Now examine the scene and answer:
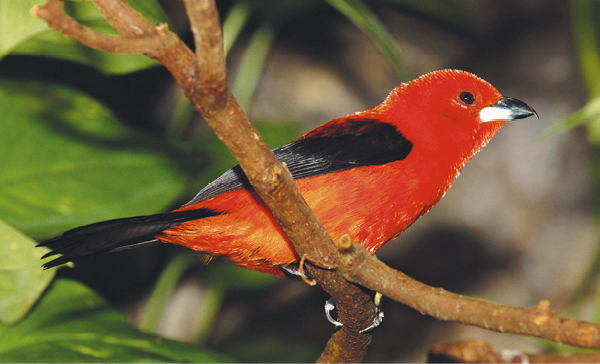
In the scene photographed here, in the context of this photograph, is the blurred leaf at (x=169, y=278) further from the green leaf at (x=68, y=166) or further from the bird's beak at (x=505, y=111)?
the bird's beak at (x=505, y=111)

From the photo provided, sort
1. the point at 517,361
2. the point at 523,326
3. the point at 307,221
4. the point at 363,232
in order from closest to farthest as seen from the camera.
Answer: the point at 523,326 → the point at 307,221 → the point at 363,232 → the point at 517,361

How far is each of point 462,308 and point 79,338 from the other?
1.60 metres

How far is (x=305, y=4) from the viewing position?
3.84m

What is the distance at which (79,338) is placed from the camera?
6.95 ft

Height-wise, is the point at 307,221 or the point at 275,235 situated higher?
the point at 275,235

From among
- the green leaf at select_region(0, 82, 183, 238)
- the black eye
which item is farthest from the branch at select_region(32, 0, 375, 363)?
the green leaf at select_region(0, 82, 183, 238)

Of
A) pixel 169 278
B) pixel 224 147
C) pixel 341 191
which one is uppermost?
pixel 224 147

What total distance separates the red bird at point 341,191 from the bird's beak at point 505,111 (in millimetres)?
13

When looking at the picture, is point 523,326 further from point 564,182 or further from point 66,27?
point 564,182

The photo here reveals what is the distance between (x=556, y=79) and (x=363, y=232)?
4.15 m

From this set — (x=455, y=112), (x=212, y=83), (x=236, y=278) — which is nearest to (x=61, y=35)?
(x=212, y=83)

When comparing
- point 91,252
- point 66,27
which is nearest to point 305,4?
point 91,252

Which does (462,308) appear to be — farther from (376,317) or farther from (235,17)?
(235,17)

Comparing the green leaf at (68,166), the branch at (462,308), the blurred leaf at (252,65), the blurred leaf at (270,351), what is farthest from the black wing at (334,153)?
the blurred leaf at (270,351)
